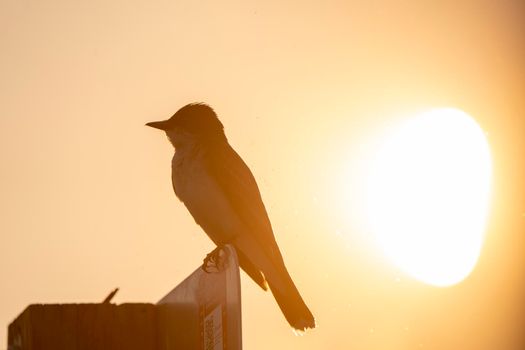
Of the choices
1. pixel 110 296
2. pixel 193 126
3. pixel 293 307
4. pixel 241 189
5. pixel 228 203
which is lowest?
pixel 110 296

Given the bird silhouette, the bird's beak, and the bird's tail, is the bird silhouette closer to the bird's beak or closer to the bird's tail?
the bird's tail

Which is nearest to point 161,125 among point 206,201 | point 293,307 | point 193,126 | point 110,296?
point 193,126

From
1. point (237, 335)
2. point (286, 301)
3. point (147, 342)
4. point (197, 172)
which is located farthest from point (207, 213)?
point (237, 335)

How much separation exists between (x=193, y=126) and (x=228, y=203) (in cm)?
143

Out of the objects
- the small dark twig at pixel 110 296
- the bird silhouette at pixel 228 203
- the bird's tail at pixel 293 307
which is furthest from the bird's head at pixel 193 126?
the small dark twig at pixel 110 296

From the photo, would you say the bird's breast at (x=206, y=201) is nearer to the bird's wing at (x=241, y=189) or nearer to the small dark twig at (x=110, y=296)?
the bird's wing at (x=241, y=189)

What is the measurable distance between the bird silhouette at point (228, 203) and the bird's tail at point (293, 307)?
5 cm

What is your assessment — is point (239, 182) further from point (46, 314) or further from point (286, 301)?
point (46, 314)

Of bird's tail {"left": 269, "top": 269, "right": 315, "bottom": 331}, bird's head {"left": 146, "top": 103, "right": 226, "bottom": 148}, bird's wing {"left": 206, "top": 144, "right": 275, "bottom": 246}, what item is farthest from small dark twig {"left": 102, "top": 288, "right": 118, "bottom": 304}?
bird's head {"left": 146, "top": 103, "right": 226, "bottom": 148}

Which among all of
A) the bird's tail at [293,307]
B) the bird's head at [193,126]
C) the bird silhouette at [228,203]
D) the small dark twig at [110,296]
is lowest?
the small dark twig at [110,296]

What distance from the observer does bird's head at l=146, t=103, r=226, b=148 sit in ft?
27.3

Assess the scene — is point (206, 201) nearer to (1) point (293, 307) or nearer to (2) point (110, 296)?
(1) point (293, 307)

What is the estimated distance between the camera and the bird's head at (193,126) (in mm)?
8312

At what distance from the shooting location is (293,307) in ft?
21.1
